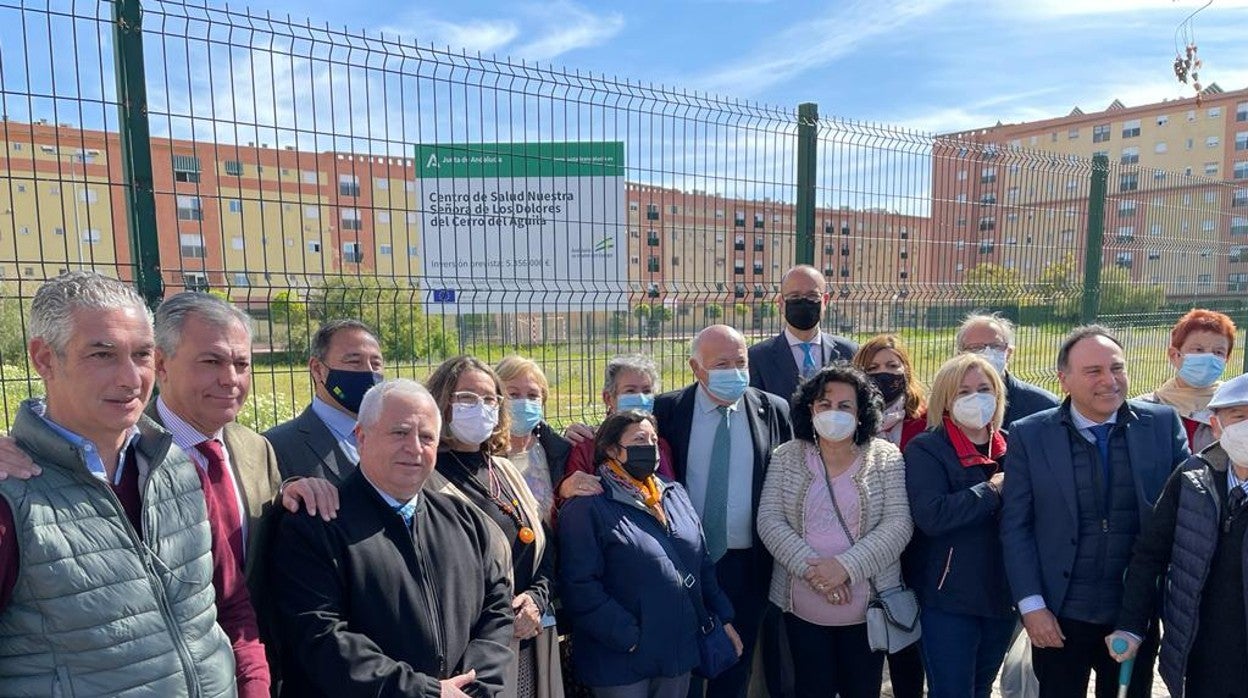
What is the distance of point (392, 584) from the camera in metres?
2.25

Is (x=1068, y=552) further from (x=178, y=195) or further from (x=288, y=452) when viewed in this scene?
(x=178, y=195)

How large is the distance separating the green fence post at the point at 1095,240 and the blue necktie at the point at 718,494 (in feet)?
17.8

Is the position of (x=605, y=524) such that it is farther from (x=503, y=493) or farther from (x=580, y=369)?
(x=580, y=369)

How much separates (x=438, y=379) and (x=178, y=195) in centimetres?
164

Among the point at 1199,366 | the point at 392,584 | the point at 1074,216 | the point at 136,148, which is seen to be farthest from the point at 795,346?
the point at 1074,216

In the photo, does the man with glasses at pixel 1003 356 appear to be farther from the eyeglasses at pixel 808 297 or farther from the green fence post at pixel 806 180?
the green fence post at pixel 806 180

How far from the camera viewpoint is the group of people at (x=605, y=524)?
70.5 inches

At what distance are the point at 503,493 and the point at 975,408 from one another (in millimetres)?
2130

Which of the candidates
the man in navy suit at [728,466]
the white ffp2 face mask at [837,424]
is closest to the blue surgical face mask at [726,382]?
the man in navy suit at [728,466]

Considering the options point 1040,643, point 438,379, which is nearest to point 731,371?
point 438,379

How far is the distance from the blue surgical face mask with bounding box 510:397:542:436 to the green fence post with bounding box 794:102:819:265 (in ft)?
9.16

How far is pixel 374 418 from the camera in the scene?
7.79ft

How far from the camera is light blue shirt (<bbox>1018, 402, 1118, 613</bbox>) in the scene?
3.06 m

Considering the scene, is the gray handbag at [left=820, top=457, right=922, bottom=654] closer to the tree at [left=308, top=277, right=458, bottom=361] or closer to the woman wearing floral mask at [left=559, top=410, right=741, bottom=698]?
the woman wearing floral mask at [left=559, top=410, right=741, bottom=698]
